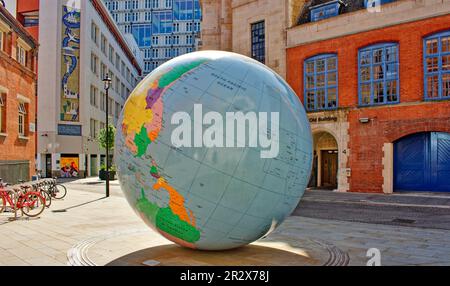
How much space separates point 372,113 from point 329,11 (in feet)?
25.5

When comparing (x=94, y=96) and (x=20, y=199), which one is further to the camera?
(x=94, y=96)

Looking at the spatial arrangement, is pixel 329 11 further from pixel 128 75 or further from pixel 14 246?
pixel 128 75

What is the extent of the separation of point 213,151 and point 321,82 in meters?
22.0

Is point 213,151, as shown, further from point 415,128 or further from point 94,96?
point 94,96

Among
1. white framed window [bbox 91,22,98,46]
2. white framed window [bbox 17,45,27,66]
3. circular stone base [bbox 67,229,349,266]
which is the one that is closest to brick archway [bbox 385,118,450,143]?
circular stone base [bbox 67,229,349,266]

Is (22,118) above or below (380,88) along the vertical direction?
below

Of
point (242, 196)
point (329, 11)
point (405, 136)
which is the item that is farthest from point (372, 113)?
point (242, 196)

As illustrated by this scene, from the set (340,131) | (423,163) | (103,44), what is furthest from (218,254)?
(103,44)

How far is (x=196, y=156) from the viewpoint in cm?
596

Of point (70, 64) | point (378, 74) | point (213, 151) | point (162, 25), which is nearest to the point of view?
point (213, 151)

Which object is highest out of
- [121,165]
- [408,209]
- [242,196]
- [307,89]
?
[307,89]

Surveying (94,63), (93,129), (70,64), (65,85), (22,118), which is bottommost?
(22,118)

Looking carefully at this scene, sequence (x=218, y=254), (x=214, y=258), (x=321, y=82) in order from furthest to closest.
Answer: (x=321, y=82)
(x=218, y=254)
(x=214, y=258)

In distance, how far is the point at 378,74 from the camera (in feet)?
79.2
